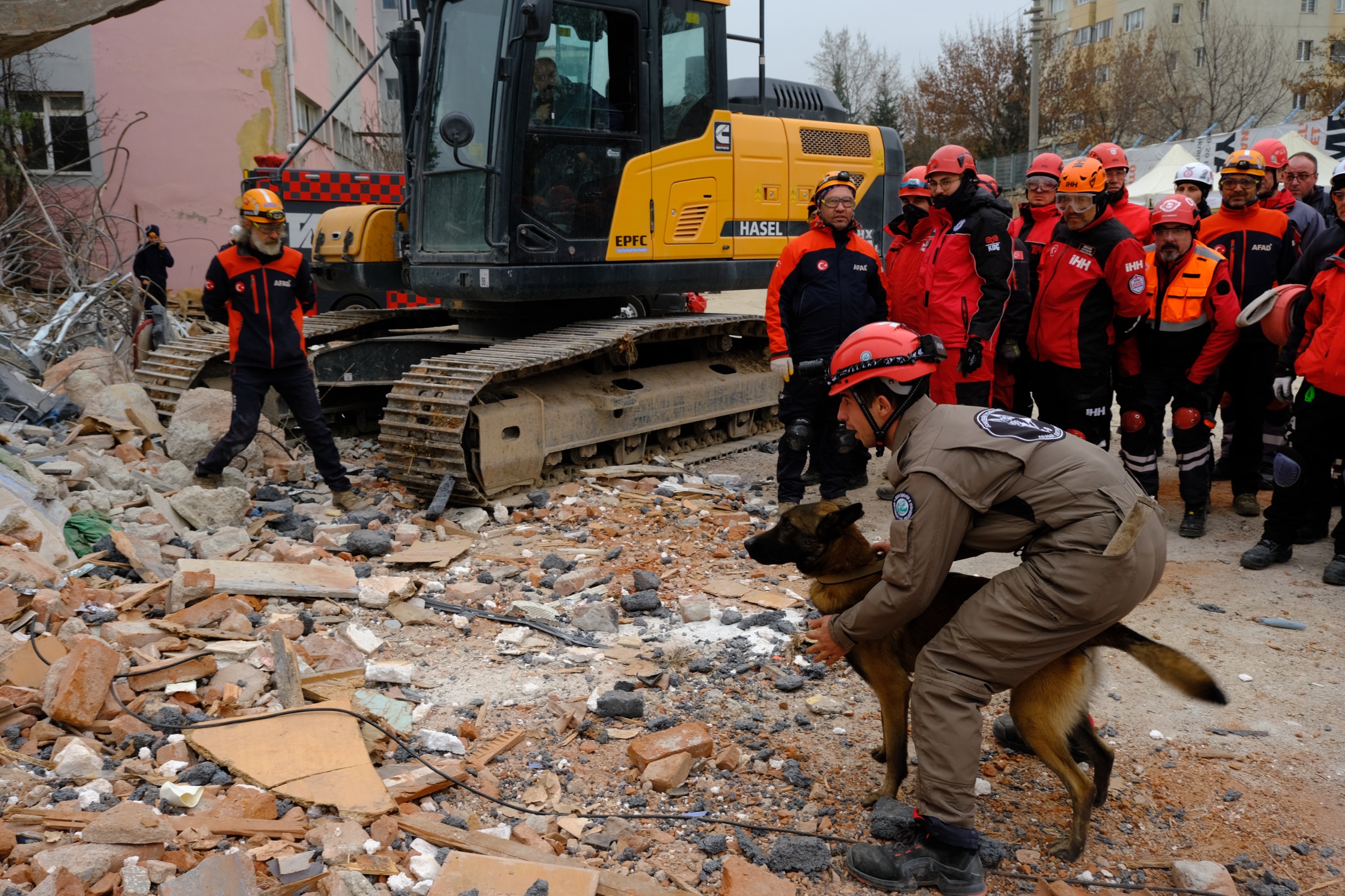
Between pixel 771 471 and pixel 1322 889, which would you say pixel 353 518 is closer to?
pixel 771 471

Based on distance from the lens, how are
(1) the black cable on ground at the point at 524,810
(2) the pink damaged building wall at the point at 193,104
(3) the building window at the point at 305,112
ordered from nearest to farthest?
(1) the black cable on ground at the point at 524,810
(2) the pink damaged building wall at the point at 193,104
(3) the building window at the point at 305,112

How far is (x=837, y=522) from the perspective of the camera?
133 inches

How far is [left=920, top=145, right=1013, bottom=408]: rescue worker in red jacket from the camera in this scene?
20.3 feet

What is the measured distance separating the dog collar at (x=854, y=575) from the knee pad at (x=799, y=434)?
323 centimetres

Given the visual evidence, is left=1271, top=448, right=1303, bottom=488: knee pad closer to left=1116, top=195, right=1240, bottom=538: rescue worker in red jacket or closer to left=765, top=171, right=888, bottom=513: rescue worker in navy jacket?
left=1116, top=195, right=1240, bottom=538: rescue worker in red jacket

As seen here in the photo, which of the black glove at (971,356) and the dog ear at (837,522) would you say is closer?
the dog ear at (837,522)

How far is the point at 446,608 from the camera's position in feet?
17.4

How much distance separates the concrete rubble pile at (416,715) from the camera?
3.12 meters

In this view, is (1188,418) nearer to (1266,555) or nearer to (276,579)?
(1266,555)

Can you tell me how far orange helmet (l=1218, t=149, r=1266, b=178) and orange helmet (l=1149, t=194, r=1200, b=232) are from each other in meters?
0.42

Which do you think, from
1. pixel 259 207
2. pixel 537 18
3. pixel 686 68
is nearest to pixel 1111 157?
pixel 686 68

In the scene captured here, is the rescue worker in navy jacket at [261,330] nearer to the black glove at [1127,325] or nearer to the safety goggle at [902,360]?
the safety goggle at [902,360]

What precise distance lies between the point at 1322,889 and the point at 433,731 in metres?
2.98

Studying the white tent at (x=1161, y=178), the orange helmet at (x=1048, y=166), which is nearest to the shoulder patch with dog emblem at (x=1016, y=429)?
the orange helmet at (x=1048, y=166)
